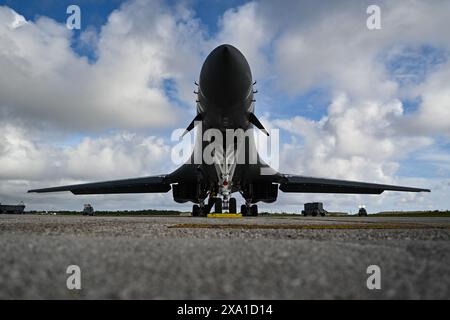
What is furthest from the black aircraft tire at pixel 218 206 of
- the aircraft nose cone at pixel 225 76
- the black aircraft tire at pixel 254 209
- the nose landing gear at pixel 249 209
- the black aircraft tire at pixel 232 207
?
the black aircraft tire at pixel 254 209

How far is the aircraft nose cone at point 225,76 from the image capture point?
39.1ft

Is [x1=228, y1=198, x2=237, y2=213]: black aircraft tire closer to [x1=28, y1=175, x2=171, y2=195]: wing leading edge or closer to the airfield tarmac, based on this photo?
[x1=28, y1=175, x2=171, y2=195]: wing leading edge

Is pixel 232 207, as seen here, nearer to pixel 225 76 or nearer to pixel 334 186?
pixel 225 76

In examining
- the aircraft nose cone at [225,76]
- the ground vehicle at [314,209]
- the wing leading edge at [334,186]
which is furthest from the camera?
the ground vehicle at [314,209]

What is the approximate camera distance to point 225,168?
583 inches

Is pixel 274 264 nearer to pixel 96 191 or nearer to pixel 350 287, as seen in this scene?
pixel 350 287

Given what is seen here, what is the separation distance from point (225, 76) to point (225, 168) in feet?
13.4

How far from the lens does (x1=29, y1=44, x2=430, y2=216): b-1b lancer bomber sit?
1248 centimetres

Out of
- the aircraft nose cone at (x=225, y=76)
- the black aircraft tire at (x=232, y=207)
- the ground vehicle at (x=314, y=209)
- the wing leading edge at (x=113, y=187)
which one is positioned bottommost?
the ground vehicle at (x=314, y=209)

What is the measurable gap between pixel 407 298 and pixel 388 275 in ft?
1.17

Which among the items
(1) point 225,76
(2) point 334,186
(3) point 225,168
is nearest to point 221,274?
(1) point 225,76

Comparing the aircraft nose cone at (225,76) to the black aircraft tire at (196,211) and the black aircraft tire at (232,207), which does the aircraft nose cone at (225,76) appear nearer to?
the black aircraft tire at (232,207)
